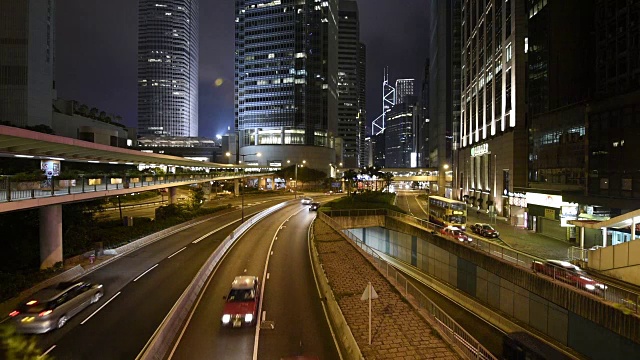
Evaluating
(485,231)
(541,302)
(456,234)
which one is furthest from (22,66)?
(541,302)

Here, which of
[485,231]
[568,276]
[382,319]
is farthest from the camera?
[485,231]

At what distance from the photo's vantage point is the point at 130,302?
60.5ft

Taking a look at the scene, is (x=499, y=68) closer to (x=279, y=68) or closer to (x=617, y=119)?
(x=617, y=119)

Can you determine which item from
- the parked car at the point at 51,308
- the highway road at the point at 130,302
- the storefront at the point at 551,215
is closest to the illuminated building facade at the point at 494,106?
the storefront at the point at 551,215

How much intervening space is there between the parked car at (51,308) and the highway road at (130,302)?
0.37m

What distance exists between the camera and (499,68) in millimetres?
60750

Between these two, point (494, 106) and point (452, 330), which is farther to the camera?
point (494, 106)

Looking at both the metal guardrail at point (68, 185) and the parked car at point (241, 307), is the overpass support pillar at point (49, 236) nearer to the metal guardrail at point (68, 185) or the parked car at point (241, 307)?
the metal guardrail at point (68, 185)

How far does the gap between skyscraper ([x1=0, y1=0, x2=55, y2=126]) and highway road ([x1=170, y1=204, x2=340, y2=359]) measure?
6117 cm

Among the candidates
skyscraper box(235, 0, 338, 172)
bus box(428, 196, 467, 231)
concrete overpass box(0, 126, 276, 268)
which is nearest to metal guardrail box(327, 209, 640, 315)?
bus box(428, 196, 467, 231)

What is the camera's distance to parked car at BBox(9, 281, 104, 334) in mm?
14859

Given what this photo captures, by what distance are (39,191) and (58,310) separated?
7745 millimetres

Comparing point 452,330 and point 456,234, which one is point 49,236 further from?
point 456,234

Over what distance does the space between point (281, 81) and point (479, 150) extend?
9567cm
